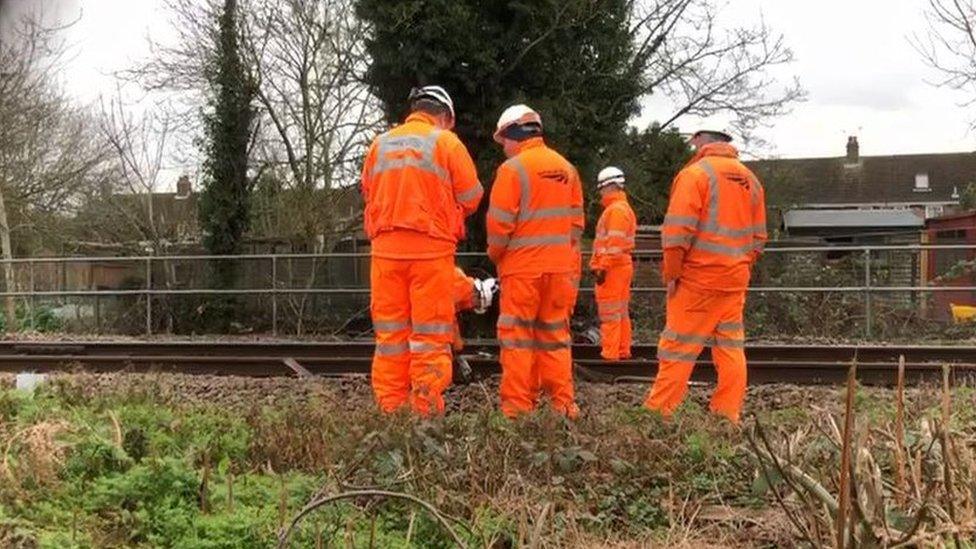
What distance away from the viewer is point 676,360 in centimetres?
575

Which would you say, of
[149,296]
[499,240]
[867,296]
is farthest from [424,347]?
[149,296]

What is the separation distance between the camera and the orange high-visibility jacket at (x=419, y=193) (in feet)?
18.7

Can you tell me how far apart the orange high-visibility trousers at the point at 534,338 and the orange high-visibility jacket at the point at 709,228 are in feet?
2.70

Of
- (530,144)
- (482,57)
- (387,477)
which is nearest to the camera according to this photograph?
(387,477)

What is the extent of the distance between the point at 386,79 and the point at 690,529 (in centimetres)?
1093

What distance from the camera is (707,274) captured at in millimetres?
5754

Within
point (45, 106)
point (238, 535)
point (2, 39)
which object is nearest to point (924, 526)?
point (238, 535)

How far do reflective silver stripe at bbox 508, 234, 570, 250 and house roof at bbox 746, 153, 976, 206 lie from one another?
4801 cm

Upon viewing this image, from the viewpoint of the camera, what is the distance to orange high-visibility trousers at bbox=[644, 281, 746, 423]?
573 cm

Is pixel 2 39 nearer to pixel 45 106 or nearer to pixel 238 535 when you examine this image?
pixel 238 535

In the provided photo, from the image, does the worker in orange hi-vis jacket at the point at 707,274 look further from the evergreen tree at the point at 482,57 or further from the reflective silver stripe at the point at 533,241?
the evergreen tree at the point at 482,57

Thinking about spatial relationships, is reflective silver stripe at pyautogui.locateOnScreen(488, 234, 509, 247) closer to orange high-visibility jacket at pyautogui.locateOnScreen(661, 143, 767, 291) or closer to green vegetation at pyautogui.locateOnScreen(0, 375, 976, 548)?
orange high-visibility jacket at pyautogui.locateOnScreen(661, 143, 767, 291)

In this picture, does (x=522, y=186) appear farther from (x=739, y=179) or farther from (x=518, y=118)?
(x=739, y=179)

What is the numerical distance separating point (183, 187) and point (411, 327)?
1688cm
